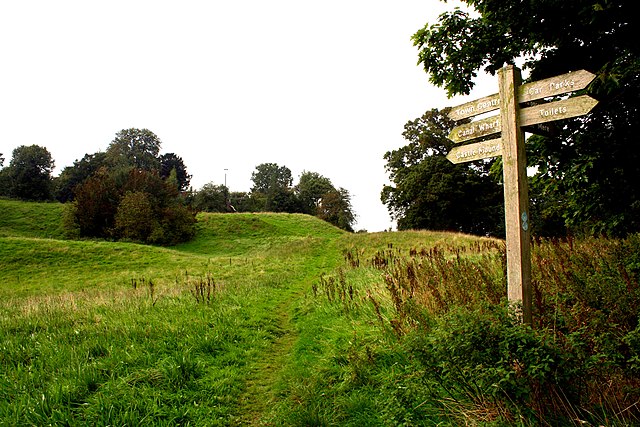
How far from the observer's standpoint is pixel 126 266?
963 inches

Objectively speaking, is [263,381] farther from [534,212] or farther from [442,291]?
[534,212]

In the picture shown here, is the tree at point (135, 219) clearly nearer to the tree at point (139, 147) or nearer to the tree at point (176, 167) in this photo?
the tree at point (139, 147)

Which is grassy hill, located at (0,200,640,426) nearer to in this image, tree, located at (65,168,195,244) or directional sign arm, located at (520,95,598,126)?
directional sign arm, located at (520,95,598,126)

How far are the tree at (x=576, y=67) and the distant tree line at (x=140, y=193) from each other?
3399 centimetres

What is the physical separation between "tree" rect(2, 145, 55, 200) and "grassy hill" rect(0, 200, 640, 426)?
6126 cm

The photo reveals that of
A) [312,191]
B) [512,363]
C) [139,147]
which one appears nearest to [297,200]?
[312,191]

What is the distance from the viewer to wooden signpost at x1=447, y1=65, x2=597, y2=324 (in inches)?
146

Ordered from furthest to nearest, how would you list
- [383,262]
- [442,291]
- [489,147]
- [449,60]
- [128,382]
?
[383,262] < [449,60] < [442,291] < [128,382] < [489,147]

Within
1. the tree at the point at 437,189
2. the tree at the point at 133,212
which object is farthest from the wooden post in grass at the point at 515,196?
the tree at the point at 133,212

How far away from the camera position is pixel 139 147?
8150cm

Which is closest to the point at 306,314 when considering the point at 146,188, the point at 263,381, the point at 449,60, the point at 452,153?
the point at 263,381

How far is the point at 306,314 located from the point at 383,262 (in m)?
4.67

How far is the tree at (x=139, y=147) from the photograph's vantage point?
7769cm

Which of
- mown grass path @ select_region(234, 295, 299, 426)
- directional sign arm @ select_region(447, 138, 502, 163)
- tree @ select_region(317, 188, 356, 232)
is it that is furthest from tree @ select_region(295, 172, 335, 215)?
directional sign arm @ select_region(447, 138, 502, 163)
